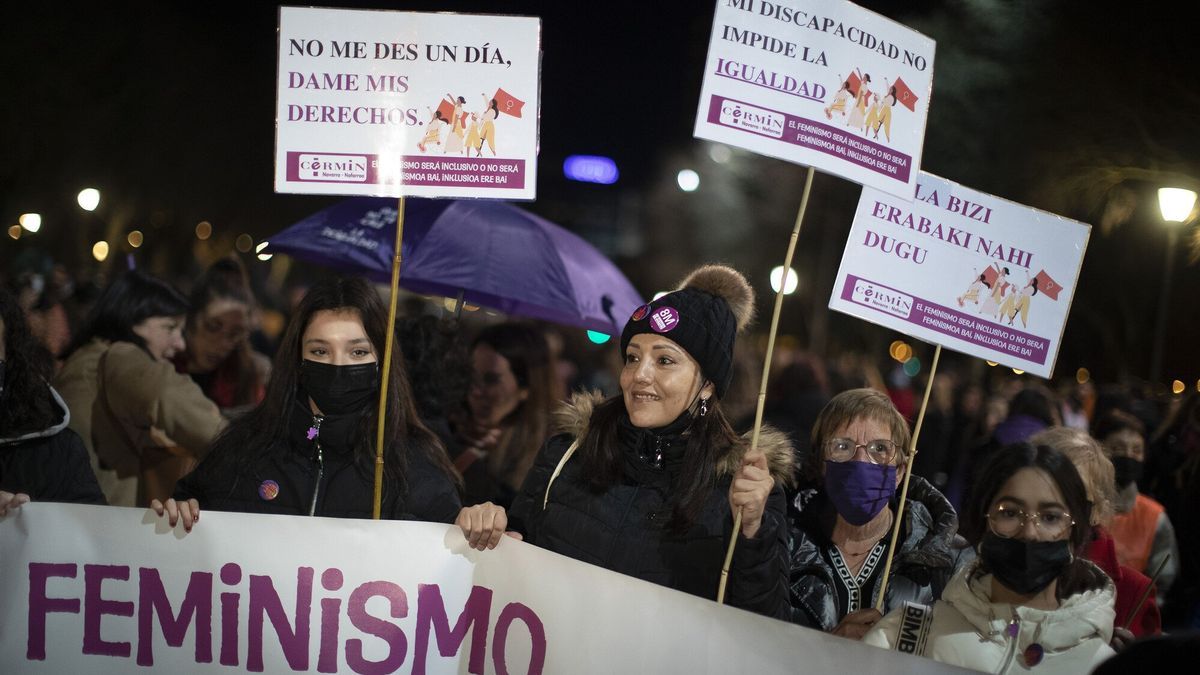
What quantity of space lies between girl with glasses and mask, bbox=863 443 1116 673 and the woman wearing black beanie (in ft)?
1.54

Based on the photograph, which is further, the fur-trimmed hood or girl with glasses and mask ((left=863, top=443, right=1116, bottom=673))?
the fur-trimmed hood

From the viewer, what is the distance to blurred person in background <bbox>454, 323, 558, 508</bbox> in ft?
22.5

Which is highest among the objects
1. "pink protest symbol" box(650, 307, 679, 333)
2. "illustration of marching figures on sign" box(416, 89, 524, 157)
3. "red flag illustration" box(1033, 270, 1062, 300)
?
"illustration of marching figures on sign" box(416, 89, 524, 157)

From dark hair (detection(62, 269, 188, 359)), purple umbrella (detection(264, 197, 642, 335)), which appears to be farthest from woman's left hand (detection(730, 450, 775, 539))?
dark hair (detection(62, 269, 188, 359))

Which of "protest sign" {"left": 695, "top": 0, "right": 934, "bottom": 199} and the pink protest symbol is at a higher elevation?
"protest sign" {"left": 695, "top": 0, "right": 934, "bottom": 199}

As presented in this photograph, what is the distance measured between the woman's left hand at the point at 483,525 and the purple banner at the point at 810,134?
4.50 ft

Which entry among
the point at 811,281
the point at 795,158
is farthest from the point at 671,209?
the point at 795,158

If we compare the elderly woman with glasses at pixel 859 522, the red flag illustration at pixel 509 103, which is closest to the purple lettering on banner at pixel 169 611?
the red flag illustration at pixel 509 103

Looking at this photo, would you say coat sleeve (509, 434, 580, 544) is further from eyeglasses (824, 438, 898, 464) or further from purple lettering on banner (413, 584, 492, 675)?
eyeglasses (824, 438, 898, 464)

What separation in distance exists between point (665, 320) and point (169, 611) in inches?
70.1

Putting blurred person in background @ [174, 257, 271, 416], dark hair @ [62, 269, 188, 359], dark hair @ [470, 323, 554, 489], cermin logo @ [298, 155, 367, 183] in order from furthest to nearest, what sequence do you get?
blurred person in background @ [174, 257, 271, 416]
dark hair @ [470, 323, 554, 489]
dark hair @ [62, 269, 188, 359]
cermin logo @ [298, 155, 367, 183]

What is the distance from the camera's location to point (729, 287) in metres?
4.27

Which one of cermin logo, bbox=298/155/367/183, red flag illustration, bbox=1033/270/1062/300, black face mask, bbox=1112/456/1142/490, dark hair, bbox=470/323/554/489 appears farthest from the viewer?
black face mask, bbox=1112/456/1142/490

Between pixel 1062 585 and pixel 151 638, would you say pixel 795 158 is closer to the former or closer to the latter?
pixel 1062 585
